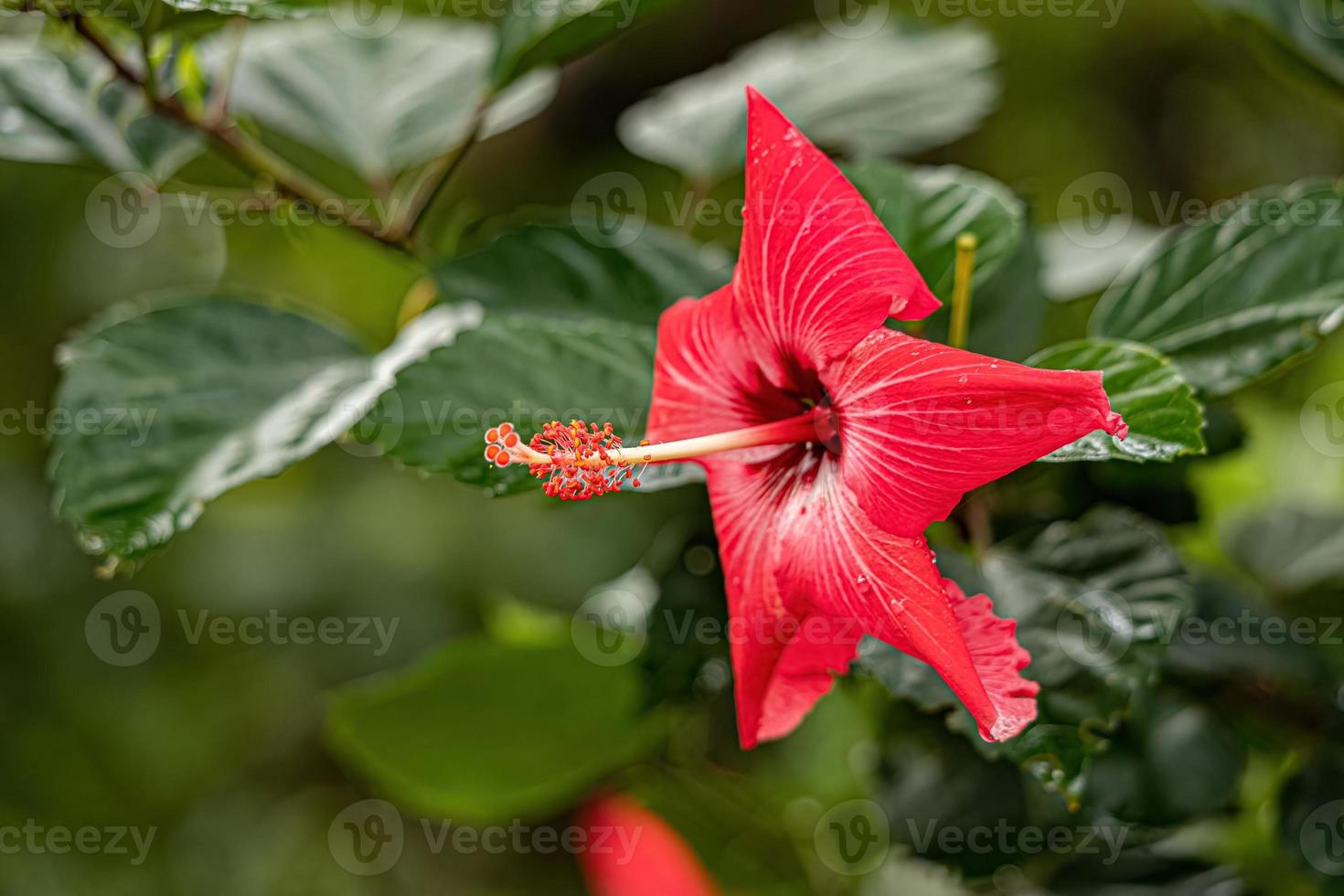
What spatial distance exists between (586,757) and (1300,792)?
1.36 ft

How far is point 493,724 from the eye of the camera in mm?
719

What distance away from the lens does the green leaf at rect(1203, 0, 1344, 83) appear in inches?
21.6

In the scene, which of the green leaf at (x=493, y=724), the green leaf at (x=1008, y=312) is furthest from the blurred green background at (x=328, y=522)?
the green leaf at (x=1008, y=312)

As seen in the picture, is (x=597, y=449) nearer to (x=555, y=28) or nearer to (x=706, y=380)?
(x=706, y=380)

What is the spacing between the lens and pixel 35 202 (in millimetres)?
1767

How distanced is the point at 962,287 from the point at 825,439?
10 centimetres

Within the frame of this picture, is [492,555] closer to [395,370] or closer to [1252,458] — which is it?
[1252,458]

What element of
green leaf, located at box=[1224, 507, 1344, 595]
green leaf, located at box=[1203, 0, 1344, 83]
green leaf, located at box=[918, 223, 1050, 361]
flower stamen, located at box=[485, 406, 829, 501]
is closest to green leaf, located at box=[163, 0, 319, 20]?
flower stamen, located at box=[485, 406, 829, 501]

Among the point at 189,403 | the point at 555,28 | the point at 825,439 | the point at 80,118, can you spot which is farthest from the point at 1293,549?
the point at 80,118

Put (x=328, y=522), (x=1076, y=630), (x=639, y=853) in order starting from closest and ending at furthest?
(x=1076, y=630) → (x=639, y=853) → (x=328, y=522)

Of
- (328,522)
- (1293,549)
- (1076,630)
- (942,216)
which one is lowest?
(328,522)

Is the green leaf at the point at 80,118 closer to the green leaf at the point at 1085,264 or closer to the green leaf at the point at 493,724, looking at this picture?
the green leaf at the point at 493,724

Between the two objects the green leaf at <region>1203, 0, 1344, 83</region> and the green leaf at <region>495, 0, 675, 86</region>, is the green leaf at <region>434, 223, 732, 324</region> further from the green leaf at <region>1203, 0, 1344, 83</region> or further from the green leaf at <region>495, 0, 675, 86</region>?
the green leaf at <region>1203, 0, 1344, 83</region>

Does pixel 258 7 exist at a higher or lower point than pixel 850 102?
higher
